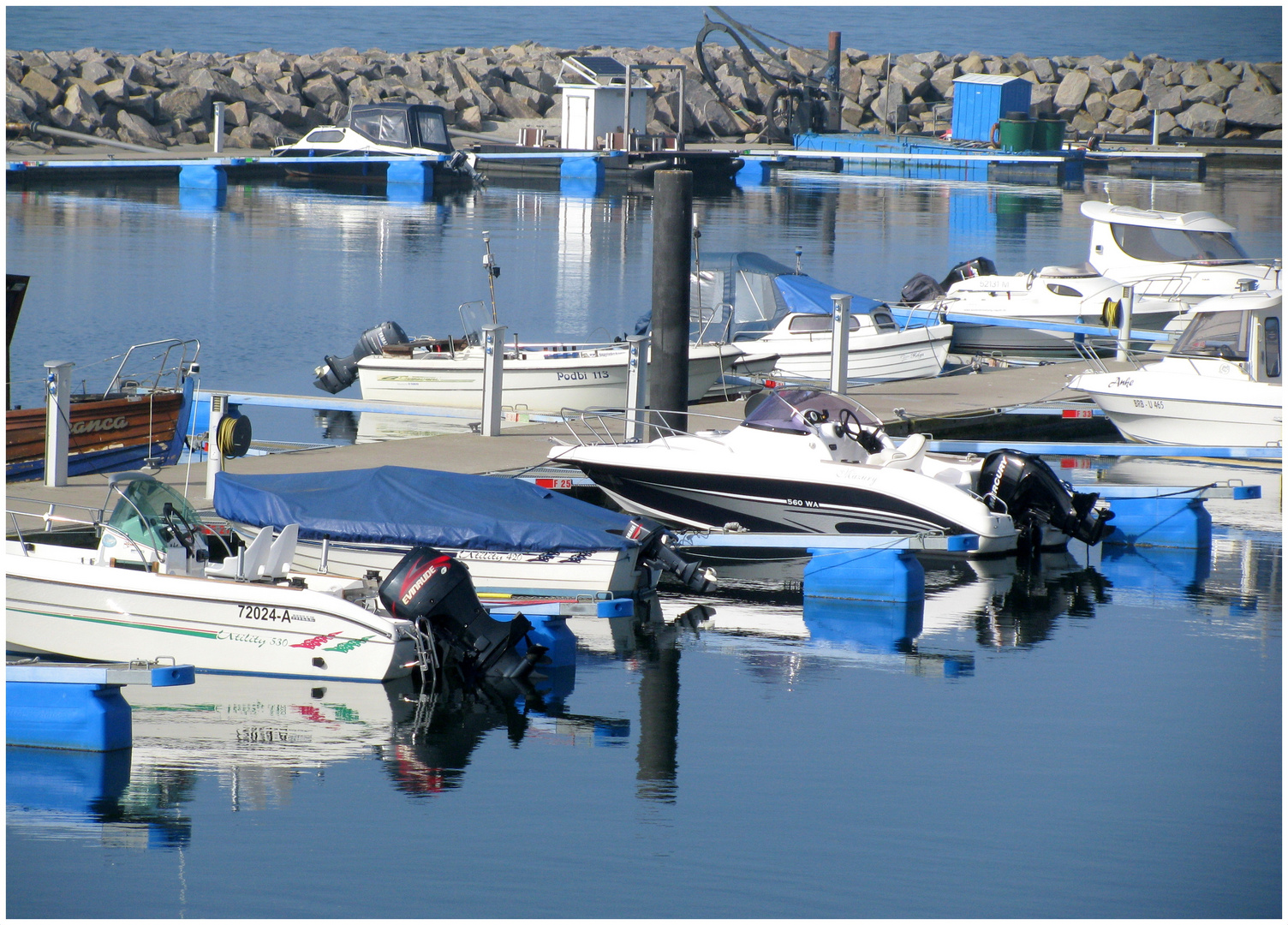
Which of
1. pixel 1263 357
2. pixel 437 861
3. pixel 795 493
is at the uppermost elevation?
pixel 1263 357

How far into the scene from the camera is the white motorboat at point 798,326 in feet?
75.0

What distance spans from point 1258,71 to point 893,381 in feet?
215

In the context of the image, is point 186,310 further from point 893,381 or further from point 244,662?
Result: point 244,662

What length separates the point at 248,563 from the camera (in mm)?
11164

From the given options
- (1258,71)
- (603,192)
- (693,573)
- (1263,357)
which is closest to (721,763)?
(693,573)

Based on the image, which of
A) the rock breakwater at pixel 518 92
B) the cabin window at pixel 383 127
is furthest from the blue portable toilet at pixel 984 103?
the cabin window at pixel 383 127

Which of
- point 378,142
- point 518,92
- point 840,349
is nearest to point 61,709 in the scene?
point 840,349

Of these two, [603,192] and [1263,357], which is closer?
[1263,357]

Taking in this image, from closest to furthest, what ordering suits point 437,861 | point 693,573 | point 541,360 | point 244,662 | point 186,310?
1. point 437,861
2. point 244,662
3. point 693,573
4. point 541,360
5. point 186,310

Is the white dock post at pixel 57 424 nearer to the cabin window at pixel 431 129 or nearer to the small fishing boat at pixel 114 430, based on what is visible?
the small fishing boat at pixel 114 430

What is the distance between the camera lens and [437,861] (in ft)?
27.8

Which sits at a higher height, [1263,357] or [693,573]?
[1263,357]

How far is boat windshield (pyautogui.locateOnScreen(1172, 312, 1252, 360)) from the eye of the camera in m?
18.8

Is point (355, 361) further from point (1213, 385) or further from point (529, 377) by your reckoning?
point (1213, 385)
